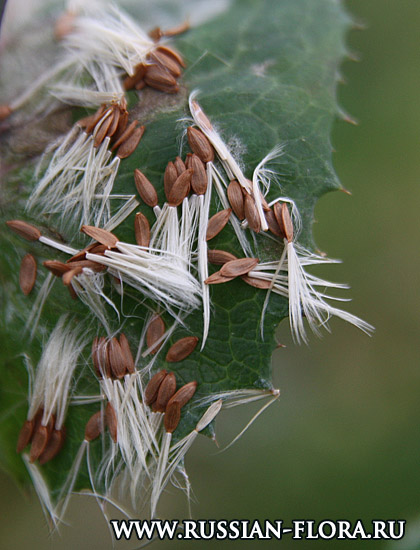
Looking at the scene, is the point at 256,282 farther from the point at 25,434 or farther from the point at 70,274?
the point at 25,434

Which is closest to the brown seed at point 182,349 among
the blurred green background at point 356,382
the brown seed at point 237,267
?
the brown seed at point 237,267

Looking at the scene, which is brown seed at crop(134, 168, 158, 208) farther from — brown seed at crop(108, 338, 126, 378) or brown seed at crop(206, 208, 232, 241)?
brown seed at crop(108, 338, 126, 378)

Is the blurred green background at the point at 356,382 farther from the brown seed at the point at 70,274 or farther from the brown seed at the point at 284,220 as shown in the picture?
the brown seed at the point at 70,274

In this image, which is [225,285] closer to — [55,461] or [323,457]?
[55,461]

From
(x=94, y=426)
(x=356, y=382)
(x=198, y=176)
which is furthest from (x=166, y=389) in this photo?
(x=356, y=382)

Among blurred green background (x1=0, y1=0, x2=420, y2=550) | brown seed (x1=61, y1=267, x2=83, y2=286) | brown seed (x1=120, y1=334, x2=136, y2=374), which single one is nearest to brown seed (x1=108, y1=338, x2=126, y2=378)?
brown seed (x1=120, y1=334, x2=136, y2=374)

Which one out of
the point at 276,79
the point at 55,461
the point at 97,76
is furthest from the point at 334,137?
the point at 55,461
